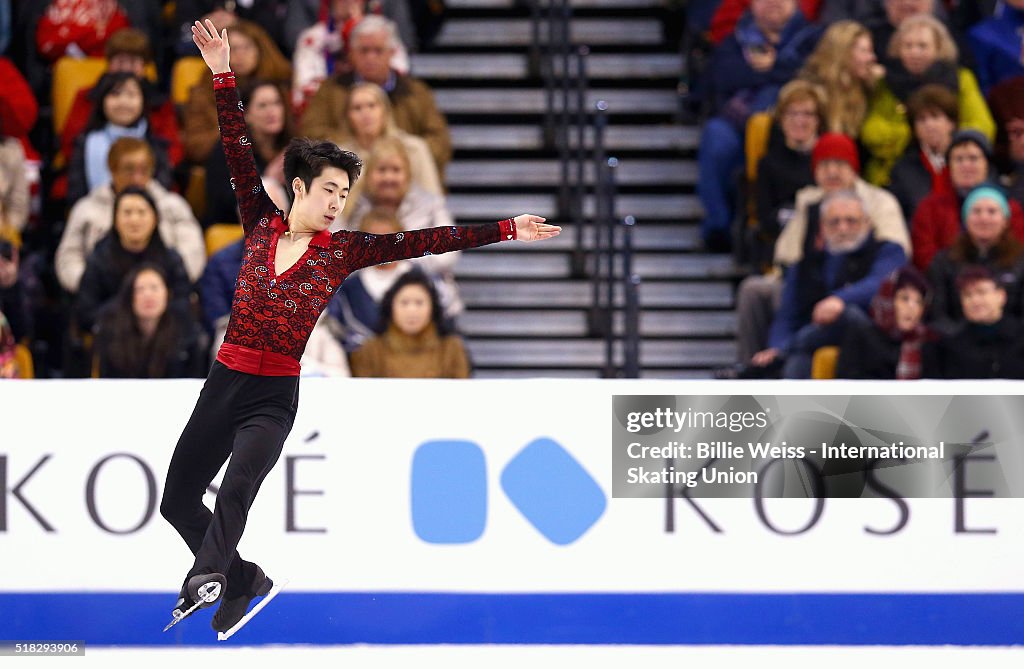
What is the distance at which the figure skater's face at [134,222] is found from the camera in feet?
23.3

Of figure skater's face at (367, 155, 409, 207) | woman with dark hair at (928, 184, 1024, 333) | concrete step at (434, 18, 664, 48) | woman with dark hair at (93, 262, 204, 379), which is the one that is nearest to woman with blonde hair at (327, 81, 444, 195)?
figure skater's face at (367, 155, 409, 207)

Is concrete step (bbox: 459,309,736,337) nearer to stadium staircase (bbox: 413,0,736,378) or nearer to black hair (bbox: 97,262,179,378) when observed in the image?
stadium staircase (bbox: 413,0,736,378)

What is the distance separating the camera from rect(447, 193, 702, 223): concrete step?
866 cm

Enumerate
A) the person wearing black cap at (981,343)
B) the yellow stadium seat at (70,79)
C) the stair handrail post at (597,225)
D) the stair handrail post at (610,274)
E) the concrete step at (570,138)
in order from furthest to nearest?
the concrete step at (570,138) → the yellow stadium seat at (70,79) → the stair handrail post at (597,225) → the stair handrail post at (610,274) → the person wearing black cap at (981,343)

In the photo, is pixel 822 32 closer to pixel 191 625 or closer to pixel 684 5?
pixel 684 5

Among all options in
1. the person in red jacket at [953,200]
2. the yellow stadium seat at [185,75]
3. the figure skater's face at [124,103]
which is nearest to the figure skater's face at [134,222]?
the figure skater's face at [124,103]

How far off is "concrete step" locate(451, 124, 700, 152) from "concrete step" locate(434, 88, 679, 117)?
10cm

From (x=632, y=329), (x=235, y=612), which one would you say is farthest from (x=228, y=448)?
(x=632, y=329)

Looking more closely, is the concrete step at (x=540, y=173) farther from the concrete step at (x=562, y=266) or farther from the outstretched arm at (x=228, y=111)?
the outstretched arm at (x=228, y=111)

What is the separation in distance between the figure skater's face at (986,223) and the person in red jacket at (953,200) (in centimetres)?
30

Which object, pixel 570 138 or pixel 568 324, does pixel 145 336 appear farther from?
pixel 570 138

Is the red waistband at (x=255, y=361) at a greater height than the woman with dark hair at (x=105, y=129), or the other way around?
the woman with dark hair at (x=105, y=129)

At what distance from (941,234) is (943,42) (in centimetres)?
116

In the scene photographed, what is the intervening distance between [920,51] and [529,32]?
7.78ft
